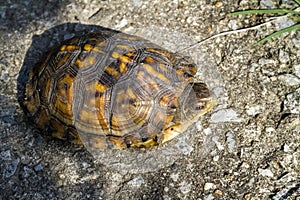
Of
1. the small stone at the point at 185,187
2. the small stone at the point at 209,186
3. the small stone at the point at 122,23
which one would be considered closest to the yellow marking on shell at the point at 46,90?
the small stone at the point at 122,23

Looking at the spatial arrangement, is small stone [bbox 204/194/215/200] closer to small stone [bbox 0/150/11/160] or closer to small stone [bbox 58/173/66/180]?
small stone [bbox 58/173/66/180]

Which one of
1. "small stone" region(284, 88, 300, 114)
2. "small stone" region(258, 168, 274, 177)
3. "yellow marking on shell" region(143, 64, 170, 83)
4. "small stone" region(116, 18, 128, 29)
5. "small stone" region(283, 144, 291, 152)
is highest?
"yellow marking on shell" region(143, 64, 170, 83)

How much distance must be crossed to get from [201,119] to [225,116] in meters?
0.17

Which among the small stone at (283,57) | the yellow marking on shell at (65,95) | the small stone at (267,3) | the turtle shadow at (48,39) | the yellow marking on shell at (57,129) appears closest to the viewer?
the yellow marking on shell at (65,95)

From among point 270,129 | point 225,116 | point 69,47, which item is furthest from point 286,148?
point 69,47

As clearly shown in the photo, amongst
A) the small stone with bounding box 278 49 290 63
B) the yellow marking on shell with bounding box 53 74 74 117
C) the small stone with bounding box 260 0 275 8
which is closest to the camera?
the yellow marking on shell with bounding box 53 74 74 117

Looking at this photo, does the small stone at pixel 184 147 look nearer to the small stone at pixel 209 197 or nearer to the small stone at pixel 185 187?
the small stone at pixel 185 187

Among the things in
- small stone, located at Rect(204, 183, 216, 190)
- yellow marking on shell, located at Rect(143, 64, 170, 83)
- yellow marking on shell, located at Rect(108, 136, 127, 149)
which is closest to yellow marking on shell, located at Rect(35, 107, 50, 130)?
yellow marking on shell, located at Rect(108, 136, 127, 149)

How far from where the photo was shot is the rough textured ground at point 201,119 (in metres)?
3.27

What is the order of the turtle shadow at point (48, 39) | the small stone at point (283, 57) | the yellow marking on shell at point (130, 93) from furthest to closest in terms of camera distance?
the turtle shadow at point (48, 39)
the small stone at point (283, 57)
the yellow marking on shell at point (130, 93)

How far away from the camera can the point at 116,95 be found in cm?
316

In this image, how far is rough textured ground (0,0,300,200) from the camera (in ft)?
10.7

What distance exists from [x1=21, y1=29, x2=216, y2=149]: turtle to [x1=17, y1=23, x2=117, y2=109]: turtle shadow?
0.51 m

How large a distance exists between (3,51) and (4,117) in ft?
2.11
